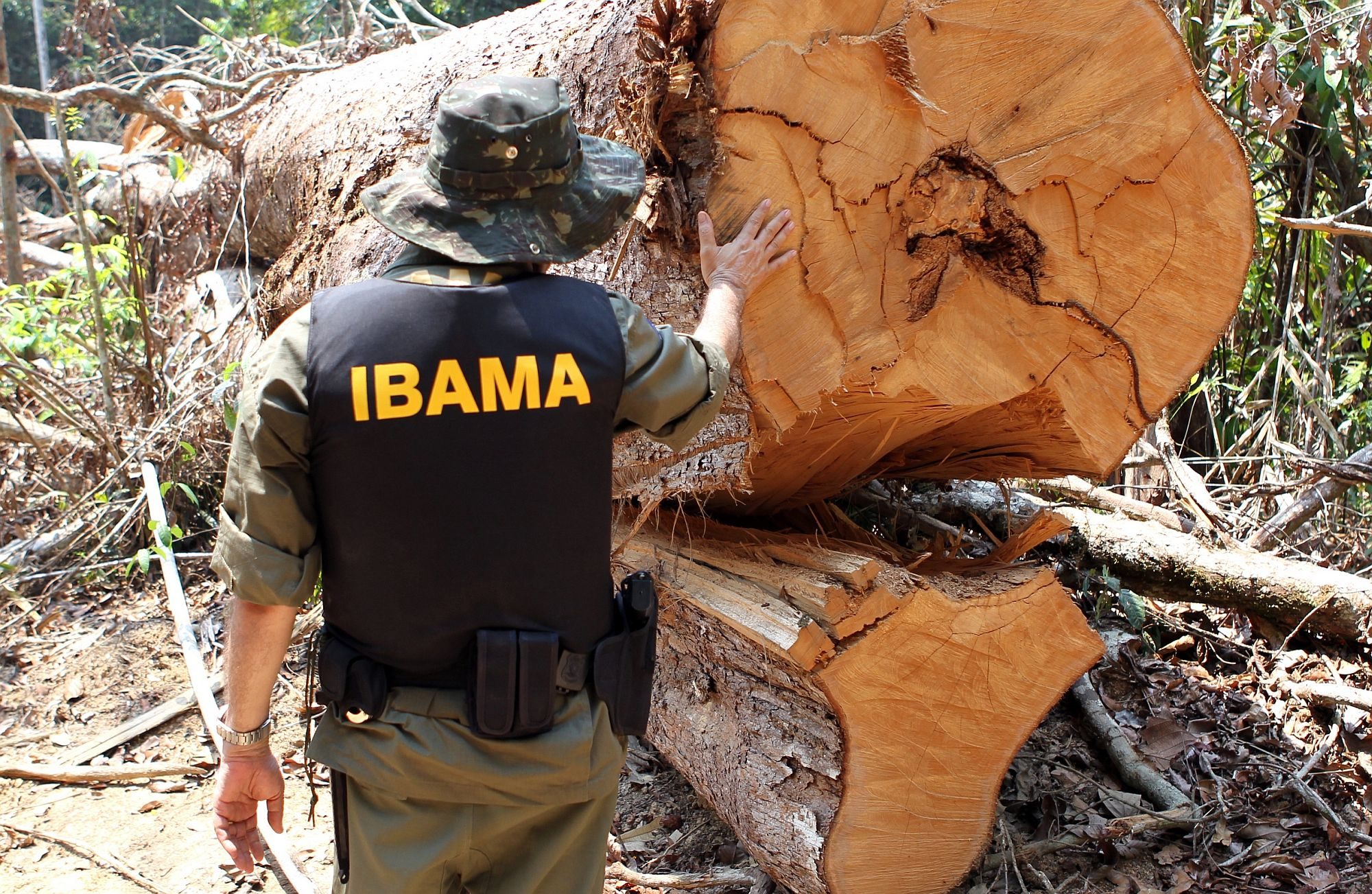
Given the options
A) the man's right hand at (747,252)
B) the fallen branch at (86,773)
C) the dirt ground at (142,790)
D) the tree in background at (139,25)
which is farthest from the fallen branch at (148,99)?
the man's right hand at (747,252)

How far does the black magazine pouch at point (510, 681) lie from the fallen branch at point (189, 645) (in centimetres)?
121

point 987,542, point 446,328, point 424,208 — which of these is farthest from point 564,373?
point 987,542

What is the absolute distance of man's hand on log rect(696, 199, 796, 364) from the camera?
178 centimetres

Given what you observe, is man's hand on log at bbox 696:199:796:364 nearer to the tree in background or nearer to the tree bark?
the tree bark

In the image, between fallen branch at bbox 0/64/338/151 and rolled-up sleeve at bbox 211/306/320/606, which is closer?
rolled-up sleeve at bbox 211/306/320/606

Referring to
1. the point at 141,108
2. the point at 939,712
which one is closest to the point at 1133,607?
the point at 939,712

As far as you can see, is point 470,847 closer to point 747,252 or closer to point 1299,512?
point 747,252

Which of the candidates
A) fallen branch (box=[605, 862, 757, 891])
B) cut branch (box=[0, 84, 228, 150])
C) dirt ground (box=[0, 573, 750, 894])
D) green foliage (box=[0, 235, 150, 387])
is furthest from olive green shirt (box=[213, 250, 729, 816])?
cut branch (box=[0, 84, 228, 150])

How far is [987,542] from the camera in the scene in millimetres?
3473

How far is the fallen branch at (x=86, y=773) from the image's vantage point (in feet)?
10.0

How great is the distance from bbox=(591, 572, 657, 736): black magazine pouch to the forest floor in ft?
3.11

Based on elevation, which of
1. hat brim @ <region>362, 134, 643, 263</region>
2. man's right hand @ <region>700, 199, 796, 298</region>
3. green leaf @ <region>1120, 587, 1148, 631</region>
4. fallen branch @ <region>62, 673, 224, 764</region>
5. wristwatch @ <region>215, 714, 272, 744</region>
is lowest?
fallen branch @ <region>62, 673, 224, 764</region>

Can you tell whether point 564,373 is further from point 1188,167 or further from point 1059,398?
point 1188,167

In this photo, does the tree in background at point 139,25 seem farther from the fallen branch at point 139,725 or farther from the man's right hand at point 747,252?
the man's right hand at point 747,252
